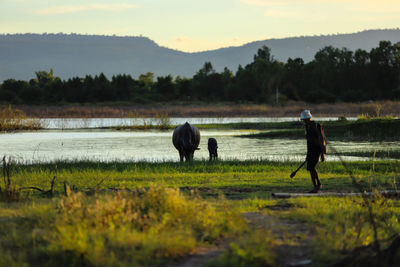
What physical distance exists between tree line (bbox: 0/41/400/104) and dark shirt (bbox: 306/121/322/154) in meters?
67.1

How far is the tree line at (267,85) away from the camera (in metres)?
86.4

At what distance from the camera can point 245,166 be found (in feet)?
63.1

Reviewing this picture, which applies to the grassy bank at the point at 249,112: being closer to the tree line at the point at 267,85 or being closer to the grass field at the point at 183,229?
the tree line at the point at 267,85

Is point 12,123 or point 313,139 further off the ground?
point 12,123

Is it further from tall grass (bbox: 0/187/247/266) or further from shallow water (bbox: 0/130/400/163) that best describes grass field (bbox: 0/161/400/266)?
shallow water (bbox: 0/130/400/163)

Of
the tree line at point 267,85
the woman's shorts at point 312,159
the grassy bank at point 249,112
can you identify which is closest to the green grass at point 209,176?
the woman's shorts at point 312,159

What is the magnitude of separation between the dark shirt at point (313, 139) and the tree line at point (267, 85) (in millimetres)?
67141

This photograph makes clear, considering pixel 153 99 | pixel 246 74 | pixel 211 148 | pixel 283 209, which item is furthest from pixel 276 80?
pixel 283 209

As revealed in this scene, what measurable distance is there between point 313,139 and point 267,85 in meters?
73.4

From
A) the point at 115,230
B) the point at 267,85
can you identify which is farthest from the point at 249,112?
the point at 115,230

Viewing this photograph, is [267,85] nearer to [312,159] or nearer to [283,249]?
[312,159]

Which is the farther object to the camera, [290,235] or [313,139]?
[313,139]

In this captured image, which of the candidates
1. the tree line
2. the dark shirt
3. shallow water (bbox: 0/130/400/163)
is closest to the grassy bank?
the tree line

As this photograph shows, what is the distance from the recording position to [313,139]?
12.0 metres
